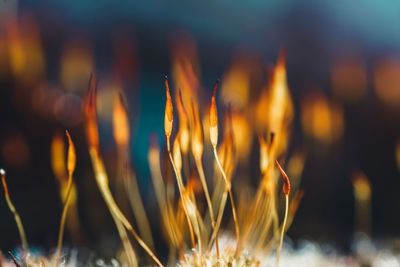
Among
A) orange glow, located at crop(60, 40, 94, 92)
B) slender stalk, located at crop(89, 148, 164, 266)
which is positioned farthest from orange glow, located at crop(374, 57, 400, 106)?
slender stalk, located at crop(89, 148, 164, 266)

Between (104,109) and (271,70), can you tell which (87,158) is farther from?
(271,70)

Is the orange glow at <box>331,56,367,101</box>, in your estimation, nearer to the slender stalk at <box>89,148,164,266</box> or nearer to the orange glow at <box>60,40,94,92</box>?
the orange glow at <box>60,40,94,92</box>

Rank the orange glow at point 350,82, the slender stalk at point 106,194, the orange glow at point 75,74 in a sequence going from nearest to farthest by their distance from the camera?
the slender stalk at point 106,194
the orange glow at point 75,74
the orange glow at point 350,82

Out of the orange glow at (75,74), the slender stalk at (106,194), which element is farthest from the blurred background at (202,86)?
the slender stalk at (106,194)

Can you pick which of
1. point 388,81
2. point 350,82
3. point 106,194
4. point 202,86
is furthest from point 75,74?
point 388,81

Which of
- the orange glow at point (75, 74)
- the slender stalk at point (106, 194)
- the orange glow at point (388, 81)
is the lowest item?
the orange glow at point (388, 81)

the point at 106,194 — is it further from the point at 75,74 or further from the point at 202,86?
the point at 202,86

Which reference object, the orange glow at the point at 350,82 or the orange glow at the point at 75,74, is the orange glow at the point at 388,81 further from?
the orange glow at the point at 75,74

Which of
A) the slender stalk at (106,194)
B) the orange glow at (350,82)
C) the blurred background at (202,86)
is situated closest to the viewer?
the slender stalk at (106,194)
